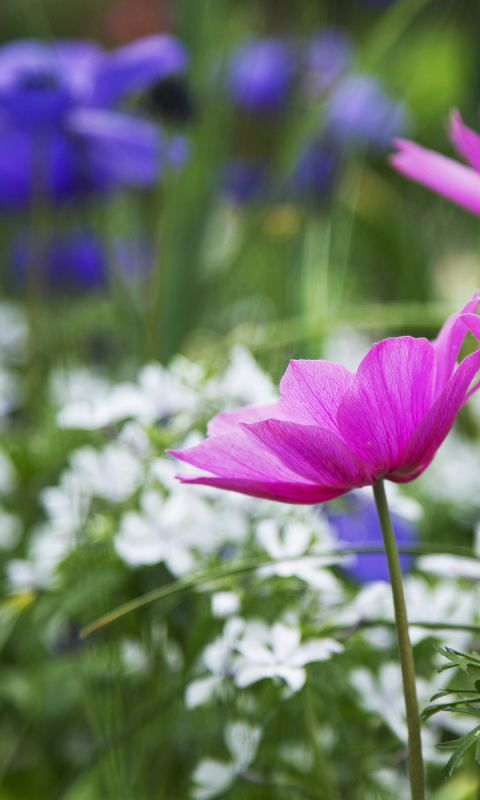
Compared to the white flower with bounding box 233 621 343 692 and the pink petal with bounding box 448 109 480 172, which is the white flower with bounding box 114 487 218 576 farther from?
the pink petal with bounding box 448 109 480 172

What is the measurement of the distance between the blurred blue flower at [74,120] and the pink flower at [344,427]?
37 cm

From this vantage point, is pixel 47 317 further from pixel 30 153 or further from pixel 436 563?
pixel 436 563

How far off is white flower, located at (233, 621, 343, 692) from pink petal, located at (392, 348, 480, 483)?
0.07m

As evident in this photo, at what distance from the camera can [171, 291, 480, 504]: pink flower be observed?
0.18 meters

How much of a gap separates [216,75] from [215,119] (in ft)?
0.21

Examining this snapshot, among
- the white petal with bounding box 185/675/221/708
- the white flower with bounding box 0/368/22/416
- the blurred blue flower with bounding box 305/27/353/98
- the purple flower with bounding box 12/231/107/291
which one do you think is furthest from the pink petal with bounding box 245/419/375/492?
the blurred blue flower with bounding box 305/27/353/98

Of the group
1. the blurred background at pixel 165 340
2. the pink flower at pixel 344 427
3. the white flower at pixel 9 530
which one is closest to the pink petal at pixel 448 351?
the pink flower at pixel 344 427

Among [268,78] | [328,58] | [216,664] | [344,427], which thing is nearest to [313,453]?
[344,427]

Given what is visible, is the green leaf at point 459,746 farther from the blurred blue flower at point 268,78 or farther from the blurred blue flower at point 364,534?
the blurred blue flower at point 268,78

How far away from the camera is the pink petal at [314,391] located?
0.18m

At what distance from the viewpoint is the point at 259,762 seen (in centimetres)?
29

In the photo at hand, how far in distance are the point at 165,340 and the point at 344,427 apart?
0.42 metres

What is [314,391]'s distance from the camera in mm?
184

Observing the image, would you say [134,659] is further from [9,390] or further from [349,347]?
[349,347]
